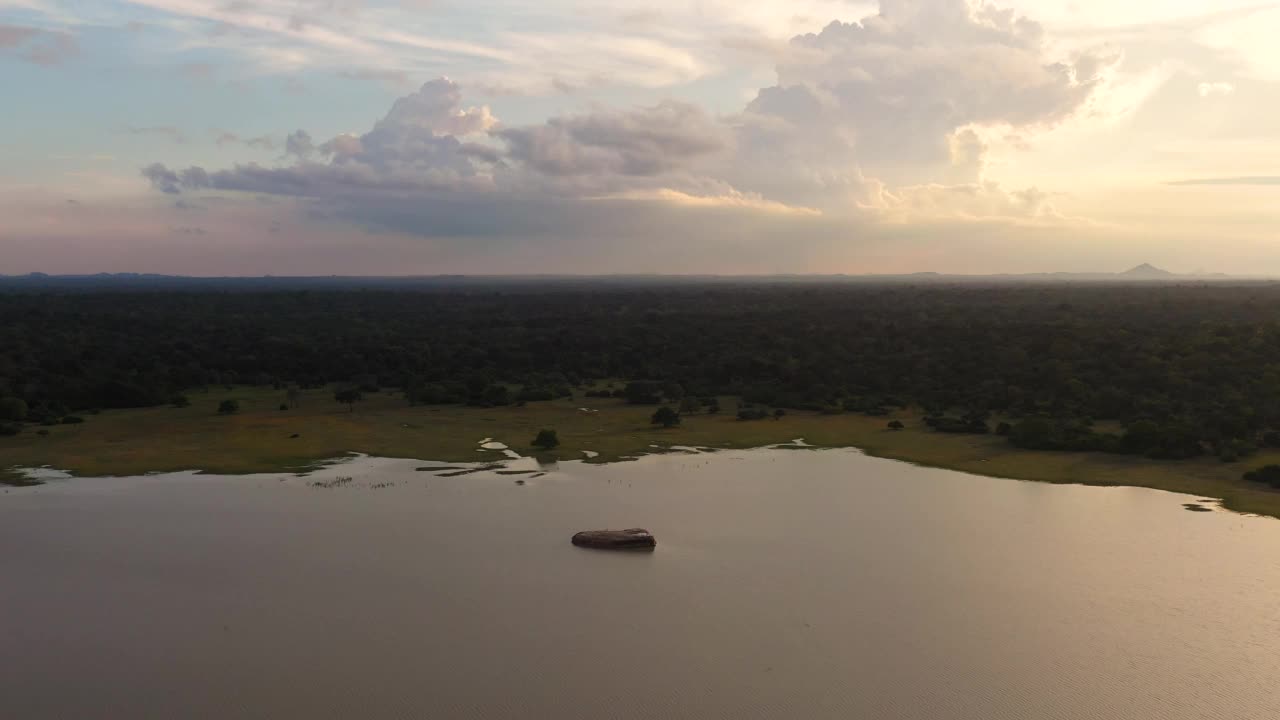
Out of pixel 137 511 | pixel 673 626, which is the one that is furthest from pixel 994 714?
pixel 137 511

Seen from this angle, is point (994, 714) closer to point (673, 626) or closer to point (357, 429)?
point (673, 626)

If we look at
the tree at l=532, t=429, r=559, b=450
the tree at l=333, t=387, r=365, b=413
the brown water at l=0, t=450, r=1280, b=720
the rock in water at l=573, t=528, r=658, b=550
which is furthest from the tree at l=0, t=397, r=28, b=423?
the rock in water at l=573, t=528, r=658, b=550

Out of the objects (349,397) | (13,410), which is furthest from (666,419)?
(13,410)

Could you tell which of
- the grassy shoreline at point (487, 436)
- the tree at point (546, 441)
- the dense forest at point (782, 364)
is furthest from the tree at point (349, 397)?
the tree at point (546, 441)

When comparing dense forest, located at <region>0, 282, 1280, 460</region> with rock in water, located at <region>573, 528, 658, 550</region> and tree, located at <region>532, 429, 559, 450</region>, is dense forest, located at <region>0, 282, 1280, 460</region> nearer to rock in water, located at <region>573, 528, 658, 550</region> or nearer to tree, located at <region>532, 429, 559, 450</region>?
tree, located at <region>532, 429, 559, 450</region>

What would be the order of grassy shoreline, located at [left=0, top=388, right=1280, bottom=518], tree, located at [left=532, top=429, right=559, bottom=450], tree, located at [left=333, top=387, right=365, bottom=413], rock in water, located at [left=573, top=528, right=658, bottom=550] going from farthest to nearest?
1. tree, located at [left=333, top=387, right=365, bottom=413]
2. tree, located at [left=532, top=429, right=559, bottom=450]
3. grassy shoreline, located at [left=0, top=388, right=1280, bottom=518]
4. rock in water, located at [left=573, top=528, right=658, bottom=550]

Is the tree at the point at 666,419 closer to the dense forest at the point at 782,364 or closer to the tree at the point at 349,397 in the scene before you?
the dense forest at the point at 782,364

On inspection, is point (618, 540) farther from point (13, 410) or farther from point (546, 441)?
point (13, 410)
